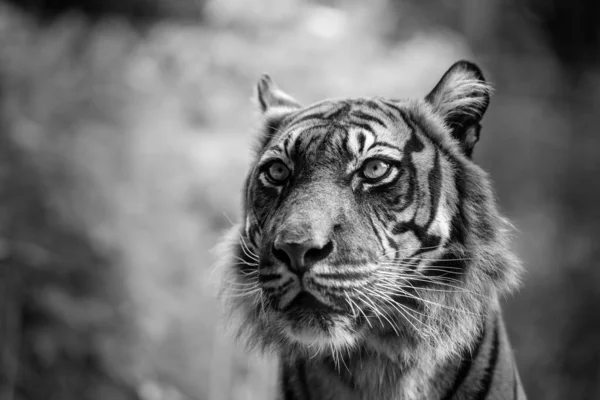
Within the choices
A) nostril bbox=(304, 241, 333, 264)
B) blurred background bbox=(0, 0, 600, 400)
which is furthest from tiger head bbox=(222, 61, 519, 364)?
blurred background bbox=(0, 0, 600, 400)

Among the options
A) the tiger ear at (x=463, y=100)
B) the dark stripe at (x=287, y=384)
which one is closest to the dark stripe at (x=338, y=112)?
the tiger ear at (x=463, y=100)

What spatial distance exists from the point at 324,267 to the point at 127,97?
168 inches

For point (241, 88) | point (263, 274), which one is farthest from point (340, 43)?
point (263, 274)

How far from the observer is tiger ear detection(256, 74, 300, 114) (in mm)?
2361

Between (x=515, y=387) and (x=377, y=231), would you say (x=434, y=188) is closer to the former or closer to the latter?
(x=377, y=231)

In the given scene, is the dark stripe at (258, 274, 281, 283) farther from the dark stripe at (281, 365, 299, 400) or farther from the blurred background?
the blurred background

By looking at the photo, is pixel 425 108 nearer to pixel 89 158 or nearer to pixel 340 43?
pixel 340 43

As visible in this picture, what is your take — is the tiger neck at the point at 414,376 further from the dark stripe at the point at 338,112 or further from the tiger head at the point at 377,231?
the dark stripe at the point at 338,112

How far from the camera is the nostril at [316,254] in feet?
5.40

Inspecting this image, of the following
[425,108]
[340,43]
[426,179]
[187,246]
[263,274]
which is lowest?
[187,246]

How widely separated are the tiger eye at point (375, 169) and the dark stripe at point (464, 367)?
0.56 m

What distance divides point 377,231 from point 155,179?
3734 millimetres

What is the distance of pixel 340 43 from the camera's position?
16.9 feet

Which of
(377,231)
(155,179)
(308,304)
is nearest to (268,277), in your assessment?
(308,304)
